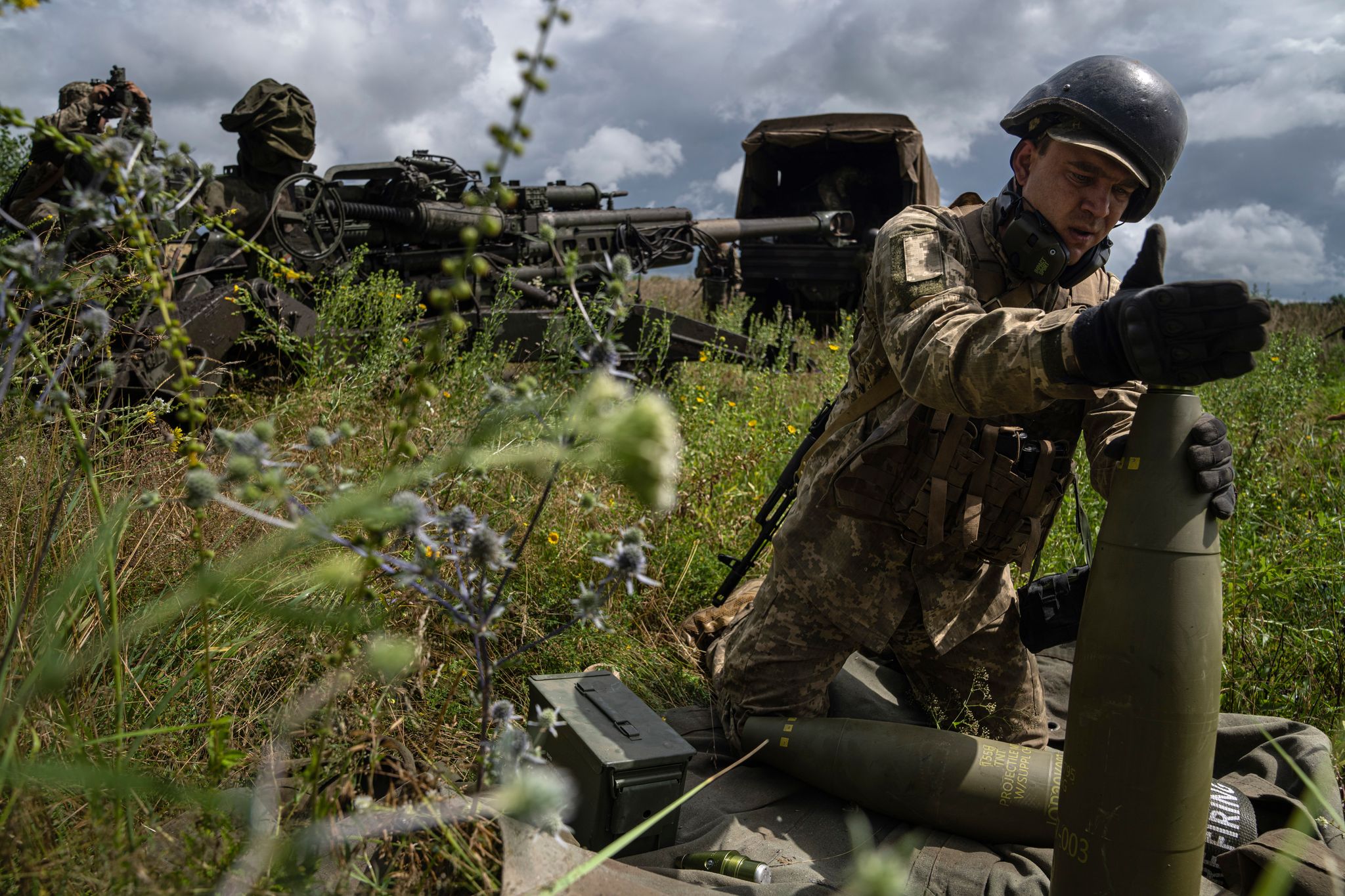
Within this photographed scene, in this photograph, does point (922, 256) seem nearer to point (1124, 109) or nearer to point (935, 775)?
point (1124, 109)

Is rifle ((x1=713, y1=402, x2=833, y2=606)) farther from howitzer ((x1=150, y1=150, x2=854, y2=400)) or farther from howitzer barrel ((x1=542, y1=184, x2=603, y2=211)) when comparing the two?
howitzer barrel ((x1=542, y1=184, x2=603, y2=211))

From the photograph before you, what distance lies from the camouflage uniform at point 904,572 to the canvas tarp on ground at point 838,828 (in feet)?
0.81

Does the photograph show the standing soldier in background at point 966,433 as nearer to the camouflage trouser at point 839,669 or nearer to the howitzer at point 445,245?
the camouflage trouser at point 839,669

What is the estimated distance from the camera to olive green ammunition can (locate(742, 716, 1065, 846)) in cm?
244

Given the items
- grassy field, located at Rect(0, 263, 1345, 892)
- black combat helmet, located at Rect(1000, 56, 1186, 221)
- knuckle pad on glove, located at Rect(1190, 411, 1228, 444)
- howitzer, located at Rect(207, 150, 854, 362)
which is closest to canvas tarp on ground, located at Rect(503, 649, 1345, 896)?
grassy field, located at Rect(0, 263, 1345, 892)

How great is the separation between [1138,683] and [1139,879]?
15.5 inches

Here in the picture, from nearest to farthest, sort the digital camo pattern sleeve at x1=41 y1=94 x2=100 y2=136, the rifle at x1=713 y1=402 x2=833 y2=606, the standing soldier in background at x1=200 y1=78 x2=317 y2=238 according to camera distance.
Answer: the rifle at x1=713 y1=402 x2=833 y2=606, the digital camo pattern sleeve at x1=41 y1=94 x2=100 y2=136, the standing soldier in background at x1=200 y1=78 x2=317 y2=238

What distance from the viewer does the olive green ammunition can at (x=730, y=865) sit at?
7.07 ft

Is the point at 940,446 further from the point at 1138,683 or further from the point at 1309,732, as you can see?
the point at 1309,732

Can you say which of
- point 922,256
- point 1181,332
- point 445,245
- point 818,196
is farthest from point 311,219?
point 818,196

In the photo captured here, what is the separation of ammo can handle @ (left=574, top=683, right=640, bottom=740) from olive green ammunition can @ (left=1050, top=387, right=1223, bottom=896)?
38.0 inches

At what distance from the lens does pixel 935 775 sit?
2.51m

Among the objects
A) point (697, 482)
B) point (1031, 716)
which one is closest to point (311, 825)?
point (1031, 716)

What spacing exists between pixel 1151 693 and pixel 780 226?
900 cm
